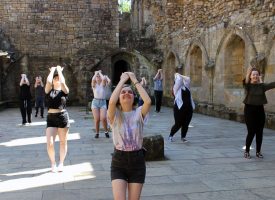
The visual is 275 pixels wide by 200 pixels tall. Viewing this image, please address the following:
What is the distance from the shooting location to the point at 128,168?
337cm

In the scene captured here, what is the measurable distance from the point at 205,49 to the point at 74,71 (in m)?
8.93

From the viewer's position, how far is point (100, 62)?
21.4m

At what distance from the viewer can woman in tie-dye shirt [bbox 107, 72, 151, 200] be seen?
336 centimetres

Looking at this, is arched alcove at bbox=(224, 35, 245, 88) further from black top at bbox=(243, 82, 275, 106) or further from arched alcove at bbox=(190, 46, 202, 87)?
black top at bbox=(243, 82, 275, 106)

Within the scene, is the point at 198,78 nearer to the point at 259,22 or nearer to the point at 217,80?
the point at 217,80

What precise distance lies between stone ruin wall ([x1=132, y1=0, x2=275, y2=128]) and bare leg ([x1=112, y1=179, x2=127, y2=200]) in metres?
8.15

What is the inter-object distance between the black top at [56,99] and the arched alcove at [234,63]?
29.6ft

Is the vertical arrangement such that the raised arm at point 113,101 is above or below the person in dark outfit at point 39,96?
above

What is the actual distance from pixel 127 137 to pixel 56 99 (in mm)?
2593

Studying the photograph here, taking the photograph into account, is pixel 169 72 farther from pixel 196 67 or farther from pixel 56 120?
pixel 56 120

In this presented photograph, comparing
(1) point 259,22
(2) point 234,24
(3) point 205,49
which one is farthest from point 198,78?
(1) point 259,22

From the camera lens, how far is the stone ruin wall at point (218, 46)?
11203 mm

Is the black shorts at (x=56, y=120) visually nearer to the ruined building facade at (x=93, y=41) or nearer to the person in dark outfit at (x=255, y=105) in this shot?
the person in dark outfit at (x=255, y=105)

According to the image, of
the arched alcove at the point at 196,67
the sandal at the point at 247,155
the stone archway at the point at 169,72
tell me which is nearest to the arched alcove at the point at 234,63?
the arched alcove at the point at 196,67
